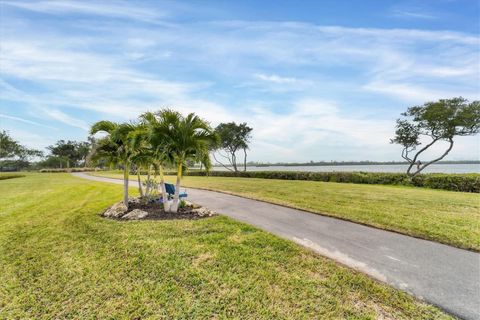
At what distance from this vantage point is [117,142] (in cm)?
705

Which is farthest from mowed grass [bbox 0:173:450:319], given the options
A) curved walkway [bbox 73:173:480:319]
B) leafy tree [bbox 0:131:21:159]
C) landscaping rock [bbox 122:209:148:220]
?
leafy tree [bbox 0:131:21:159]

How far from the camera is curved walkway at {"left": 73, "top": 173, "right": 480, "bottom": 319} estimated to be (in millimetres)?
2793

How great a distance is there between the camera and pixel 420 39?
29.3 feet

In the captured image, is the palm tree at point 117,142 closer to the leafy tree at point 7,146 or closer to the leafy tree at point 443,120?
the leafy tree at point 443,120

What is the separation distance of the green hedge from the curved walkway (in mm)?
13102

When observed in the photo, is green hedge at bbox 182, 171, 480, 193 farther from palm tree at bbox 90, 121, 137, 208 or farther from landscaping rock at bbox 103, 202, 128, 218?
landscaping rock at bbox 103, 202, 128, 218

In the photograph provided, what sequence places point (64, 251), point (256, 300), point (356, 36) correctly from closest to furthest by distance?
1. point (256, 300)
2. point (64, 251)
3. point (356, 36)

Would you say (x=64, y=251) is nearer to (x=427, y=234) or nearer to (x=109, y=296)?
(x=109, y=296)

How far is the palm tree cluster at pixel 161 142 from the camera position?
6340 mm

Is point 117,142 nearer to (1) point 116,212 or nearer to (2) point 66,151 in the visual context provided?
(1) point 116,212

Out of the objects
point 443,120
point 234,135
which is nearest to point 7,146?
point 234,135

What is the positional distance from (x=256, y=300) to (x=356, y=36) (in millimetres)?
10544

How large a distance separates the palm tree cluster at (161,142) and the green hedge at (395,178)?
38.5ft

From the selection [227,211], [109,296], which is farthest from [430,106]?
[109,296]
